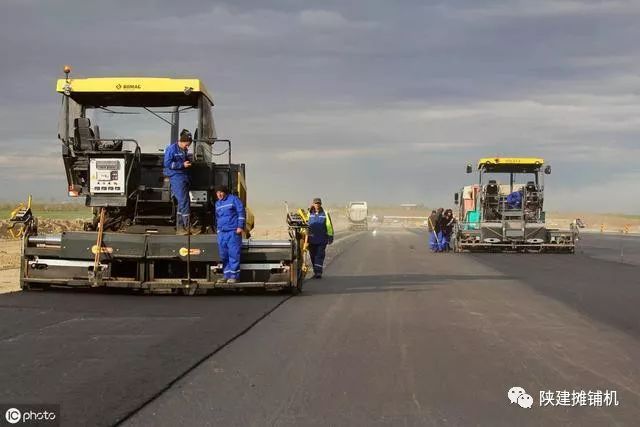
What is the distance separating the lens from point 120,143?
11.3 m

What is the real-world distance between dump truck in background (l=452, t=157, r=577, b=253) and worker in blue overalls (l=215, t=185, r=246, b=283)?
17.9 m

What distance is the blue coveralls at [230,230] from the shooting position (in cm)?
1081

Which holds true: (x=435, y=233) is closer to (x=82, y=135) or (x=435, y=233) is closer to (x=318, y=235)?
(x=318, y=235)

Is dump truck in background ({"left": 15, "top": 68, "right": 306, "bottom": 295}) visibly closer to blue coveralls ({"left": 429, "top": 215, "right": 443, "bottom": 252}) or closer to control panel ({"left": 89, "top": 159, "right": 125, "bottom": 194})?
control panel ({"left": 89, "top": 159, "right": 125, "bottom": 194})

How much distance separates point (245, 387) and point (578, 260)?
765 inches

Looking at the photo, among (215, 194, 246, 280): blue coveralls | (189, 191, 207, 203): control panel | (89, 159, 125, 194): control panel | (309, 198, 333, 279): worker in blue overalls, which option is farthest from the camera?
(309, 198, 333, 279): worker in blue overalls

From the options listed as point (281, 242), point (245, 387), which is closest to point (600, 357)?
point (245, 387)

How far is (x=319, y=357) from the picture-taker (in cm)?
680

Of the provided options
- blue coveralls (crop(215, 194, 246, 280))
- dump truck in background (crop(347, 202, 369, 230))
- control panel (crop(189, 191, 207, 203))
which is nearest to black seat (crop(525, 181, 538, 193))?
control panel (crop(189, 191, 207, 203))

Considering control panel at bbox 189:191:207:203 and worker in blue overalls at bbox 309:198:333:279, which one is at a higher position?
control panel at bbox 189:191:207:203

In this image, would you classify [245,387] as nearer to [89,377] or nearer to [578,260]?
[89,377]

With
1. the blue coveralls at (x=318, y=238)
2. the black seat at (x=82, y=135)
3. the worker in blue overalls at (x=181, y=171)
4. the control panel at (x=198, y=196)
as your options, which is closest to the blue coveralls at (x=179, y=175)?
the worker in blue overalls at (x=181, y=171)

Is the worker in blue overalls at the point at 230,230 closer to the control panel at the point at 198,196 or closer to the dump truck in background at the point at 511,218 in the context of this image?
the control panel at the point at 198,196

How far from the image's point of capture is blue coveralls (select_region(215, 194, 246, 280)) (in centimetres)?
1081
